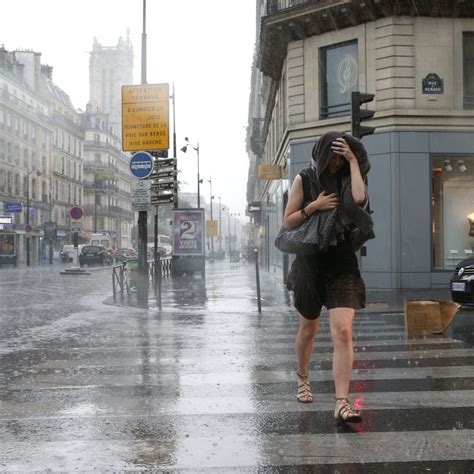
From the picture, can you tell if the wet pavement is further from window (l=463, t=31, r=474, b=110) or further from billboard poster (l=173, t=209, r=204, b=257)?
billboard poster (l=173, t=209, r=204, b=257)

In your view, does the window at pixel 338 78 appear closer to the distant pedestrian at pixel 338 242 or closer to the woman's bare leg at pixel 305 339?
the distant pedestrian at pixel 338 242

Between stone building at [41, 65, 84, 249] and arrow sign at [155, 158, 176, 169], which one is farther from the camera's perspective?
stone building at [41, 65, 84, 249]

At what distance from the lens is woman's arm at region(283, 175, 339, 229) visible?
419cm

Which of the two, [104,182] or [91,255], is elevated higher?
[104,182]

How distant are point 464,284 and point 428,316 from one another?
239 cm

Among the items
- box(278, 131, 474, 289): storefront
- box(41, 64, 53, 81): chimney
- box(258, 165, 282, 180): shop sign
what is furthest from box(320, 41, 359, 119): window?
box(41, 64, 53, 81): chimney

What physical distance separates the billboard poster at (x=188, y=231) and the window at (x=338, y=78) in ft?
24.2

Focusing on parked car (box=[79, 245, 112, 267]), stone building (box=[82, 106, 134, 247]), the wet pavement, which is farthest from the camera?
stone building (box=[82, 106, 134, 247])

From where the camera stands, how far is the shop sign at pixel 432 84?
16.8m

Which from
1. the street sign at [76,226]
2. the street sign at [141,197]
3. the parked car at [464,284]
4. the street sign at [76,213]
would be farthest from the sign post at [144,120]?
the street sign at [76,226]

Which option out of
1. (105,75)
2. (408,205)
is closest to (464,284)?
(408,205)

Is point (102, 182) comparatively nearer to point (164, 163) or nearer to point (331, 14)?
point (331, 14)

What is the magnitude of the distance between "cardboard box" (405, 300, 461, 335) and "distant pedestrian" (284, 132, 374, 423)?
4564 millimetres

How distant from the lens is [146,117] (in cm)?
1414
